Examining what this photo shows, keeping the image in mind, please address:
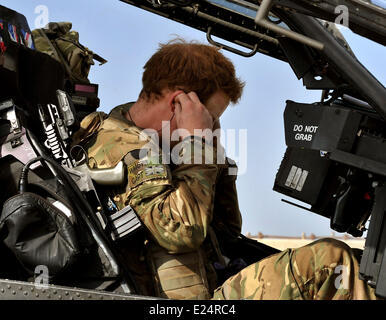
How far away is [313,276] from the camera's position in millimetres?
2234

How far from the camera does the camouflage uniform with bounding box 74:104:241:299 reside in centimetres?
248

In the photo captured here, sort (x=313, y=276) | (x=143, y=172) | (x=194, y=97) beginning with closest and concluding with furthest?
(x=313, y=276), (x=143, y=172), (x=194, y=97)

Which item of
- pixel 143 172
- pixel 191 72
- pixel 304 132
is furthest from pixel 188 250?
pixel 191 72

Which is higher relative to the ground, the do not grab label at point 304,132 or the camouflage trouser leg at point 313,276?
the do not grab label at point 304,132

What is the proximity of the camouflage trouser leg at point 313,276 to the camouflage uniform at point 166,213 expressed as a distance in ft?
0.98

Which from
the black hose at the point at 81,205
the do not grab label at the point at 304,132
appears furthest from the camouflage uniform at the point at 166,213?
the do not grab label at the point at 304,132

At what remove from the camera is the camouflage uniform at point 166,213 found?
2.48 meters

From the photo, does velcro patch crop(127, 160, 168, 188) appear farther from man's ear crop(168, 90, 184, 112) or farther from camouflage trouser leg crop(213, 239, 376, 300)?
camouflage trouser leg crop(213, 239, 376, 300)

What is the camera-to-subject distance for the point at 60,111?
Result: 280cm

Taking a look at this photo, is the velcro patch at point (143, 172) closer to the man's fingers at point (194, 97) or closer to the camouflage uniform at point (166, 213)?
the camouflage uniform at point (166, 213)

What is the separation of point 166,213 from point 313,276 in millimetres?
558

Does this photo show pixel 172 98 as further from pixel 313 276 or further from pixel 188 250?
pixel 313 276

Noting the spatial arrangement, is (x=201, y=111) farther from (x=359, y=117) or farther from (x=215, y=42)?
(x=359, y=117)
